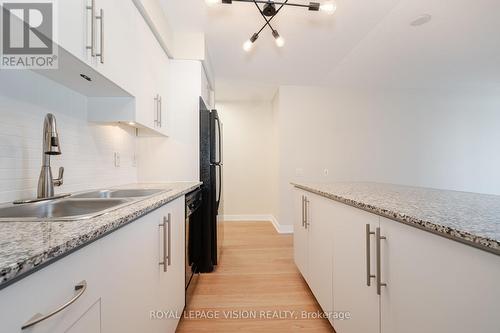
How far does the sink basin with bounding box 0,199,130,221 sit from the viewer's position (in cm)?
100

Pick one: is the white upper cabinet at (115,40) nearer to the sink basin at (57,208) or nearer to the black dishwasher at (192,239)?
the sink basin at (57,208)

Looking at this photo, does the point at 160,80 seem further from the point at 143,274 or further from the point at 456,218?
the point at 456,218

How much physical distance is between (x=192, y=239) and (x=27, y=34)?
160 centimetres

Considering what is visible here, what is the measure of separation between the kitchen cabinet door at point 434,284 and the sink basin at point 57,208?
110cm

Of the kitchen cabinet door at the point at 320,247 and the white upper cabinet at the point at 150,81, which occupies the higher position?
the white upper cabinet at the point at 150,81

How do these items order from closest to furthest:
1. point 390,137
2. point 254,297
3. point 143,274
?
point 143,274
point 254,297
point 390,137

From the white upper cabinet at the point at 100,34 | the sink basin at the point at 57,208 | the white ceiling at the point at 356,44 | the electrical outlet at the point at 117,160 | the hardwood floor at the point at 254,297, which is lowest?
the hardwood floor at the point at 254,297

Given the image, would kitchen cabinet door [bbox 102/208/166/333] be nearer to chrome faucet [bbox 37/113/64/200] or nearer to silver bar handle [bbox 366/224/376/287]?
chrome faucet [bbox 37/113/64/200]

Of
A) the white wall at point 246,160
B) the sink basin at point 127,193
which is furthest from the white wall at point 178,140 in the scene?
the white wall at point 246,160

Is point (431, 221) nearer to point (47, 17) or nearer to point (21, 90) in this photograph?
point (47, 17)

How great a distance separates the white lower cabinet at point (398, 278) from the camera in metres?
0.58

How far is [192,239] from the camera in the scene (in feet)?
6.63

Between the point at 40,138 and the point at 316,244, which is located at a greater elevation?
the point at 40,138

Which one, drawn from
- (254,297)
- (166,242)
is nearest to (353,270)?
(166,242)
